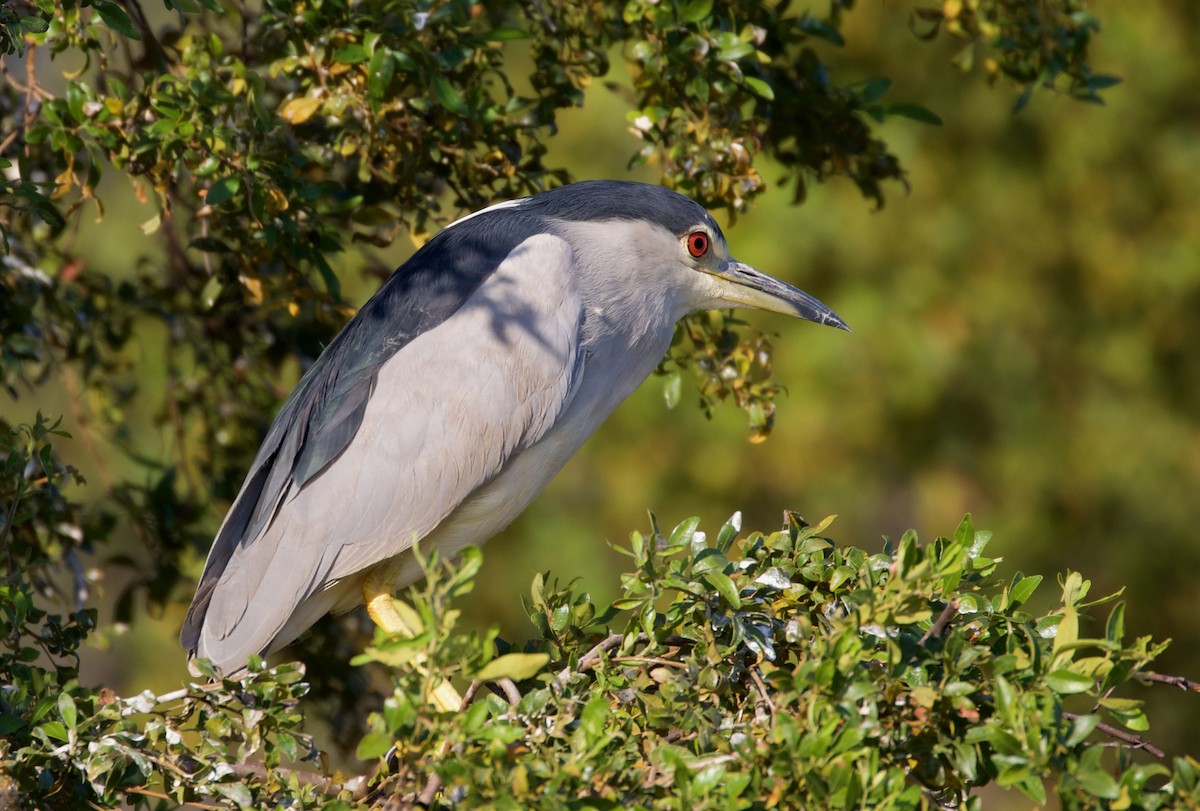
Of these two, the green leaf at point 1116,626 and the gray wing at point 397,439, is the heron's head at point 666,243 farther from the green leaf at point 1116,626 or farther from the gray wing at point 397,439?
the green leaf at point 1116,626

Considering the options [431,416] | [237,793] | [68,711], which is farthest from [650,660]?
[431,416]

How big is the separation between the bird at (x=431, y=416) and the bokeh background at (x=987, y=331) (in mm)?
3118

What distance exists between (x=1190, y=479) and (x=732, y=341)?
449cm

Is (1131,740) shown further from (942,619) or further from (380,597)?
(380,597)

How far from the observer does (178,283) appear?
12.2 ft

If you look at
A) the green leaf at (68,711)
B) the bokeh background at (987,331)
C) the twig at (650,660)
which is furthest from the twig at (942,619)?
the bokeh background at (987,331)

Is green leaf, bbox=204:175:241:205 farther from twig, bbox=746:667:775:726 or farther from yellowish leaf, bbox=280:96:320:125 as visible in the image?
twig, bbox=746:667:775:726

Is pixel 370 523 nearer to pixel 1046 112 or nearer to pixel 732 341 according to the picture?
pixel 732 341

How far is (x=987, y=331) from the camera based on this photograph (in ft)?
21.6

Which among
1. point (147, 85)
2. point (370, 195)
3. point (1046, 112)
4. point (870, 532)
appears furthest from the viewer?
point (870, 532)

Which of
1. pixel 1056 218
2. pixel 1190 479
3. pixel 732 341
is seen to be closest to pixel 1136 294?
pixel 1056 218

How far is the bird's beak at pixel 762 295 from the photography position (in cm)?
337

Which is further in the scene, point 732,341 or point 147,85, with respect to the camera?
point 732,341

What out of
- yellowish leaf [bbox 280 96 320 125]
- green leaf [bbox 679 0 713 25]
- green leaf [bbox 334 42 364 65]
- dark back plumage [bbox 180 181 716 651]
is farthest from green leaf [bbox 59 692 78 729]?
green leaf [bbox 679 0 713 25]
